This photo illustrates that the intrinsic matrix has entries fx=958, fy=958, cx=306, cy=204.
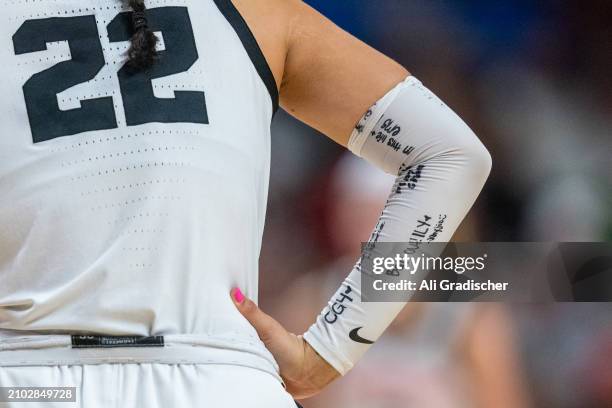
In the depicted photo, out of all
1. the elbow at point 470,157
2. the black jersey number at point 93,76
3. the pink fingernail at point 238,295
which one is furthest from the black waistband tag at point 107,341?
the elbow at point 470,157

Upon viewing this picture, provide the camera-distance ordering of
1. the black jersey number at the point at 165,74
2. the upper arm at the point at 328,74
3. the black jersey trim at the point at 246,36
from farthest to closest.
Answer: the upper arm at the point at 328,74 → the black jersey trim at the point at 246,36 → the black jersey number at the point at 165,74

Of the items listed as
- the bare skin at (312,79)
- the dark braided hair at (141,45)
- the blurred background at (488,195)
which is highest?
the dark braided hair at (141,45)

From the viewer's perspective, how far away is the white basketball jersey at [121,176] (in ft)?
3.99

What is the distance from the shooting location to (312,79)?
1.54 metres

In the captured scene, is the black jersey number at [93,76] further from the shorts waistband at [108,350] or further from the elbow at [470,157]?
the elbow at [470,157]

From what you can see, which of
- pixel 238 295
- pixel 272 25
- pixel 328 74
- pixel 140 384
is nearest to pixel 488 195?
pixel 328 74

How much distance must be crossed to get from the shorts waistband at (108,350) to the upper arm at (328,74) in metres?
0.49

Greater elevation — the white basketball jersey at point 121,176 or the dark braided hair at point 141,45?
the dark braided hair at point 141,45

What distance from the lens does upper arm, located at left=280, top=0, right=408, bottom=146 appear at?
151 centimetres

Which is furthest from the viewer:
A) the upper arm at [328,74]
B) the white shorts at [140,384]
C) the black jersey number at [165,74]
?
the upper arm at [328,74]

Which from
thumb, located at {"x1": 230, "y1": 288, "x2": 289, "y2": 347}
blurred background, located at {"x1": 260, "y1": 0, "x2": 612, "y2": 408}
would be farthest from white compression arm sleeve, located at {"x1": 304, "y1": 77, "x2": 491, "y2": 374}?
blurred background, located at {"x1": 260, "y1": 0, "x2": 612, "y2": 408}

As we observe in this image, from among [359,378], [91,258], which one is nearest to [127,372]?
[91,258]

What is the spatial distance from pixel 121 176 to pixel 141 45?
19cm

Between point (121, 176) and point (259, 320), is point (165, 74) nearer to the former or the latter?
point (121, 176)
